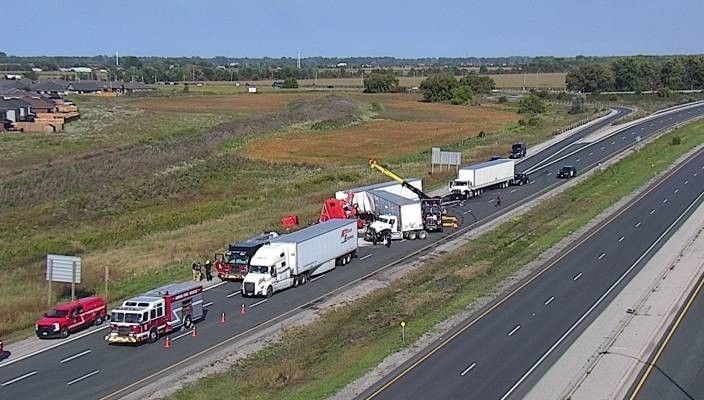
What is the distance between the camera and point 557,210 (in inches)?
2923

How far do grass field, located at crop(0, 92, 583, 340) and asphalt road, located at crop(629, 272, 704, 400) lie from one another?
26836 mm

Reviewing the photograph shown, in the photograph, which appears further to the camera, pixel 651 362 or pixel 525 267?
pixel 525 267

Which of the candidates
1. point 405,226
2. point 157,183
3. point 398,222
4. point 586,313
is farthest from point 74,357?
point 157,183

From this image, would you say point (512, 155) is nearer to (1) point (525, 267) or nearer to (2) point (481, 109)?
(1) point (525, 267)

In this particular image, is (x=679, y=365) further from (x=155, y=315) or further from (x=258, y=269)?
(x=258, y=269)

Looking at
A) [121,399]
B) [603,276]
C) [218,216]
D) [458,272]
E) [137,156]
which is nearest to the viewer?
[121,399]

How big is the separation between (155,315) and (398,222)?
2602 cm

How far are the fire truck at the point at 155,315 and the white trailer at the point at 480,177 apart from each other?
139 ft

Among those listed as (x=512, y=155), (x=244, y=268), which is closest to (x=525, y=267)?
(x=244, y=268)

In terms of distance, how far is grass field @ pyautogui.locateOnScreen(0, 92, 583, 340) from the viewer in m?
54.8

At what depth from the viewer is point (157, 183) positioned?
89875mm

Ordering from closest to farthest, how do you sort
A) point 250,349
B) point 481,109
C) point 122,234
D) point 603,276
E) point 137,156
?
point 250,349 → point 603,276 → point 122,234 → point 137,156 → point 481,109

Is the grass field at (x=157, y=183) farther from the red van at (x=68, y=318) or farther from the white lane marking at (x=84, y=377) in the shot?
the white lane marking at (x=84, y=377)

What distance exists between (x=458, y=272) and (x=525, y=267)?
388 cm
